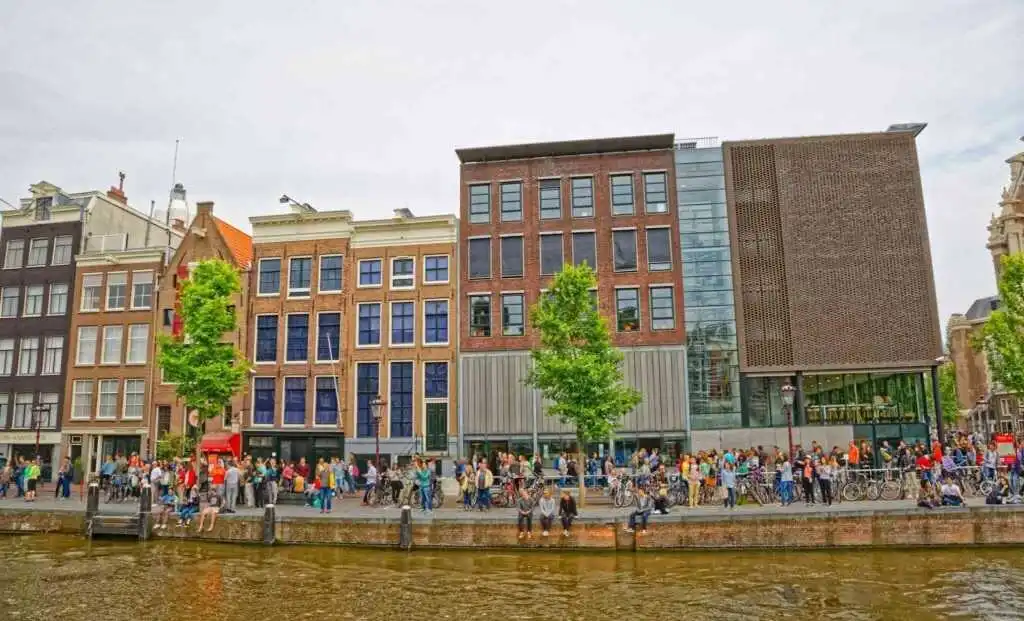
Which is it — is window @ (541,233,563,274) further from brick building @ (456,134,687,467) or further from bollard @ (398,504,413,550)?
bollard @ (398,504,413,550)

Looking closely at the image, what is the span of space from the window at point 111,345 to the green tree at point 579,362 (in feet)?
88.3

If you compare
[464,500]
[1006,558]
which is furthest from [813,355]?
[464,500]

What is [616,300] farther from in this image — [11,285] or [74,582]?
[11,285]

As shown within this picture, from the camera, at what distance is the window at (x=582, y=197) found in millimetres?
39250

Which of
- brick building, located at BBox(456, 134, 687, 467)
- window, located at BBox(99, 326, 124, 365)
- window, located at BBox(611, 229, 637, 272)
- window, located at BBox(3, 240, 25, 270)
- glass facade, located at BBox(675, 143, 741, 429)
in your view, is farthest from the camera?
window, located at BBox(3, 240, 25, 270)

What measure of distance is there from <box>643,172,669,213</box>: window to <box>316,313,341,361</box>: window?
17.4 m

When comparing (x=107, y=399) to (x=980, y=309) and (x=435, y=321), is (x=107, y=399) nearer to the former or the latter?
(x=435, y=321)

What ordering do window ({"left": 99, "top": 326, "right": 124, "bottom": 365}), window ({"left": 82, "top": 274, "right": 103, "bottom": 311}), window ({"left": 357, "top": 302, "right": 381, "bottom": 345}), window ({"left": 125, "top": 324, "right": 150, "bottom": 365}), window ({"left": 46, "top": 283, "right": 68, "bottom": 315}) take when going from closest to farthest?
window ({"left": 357, "top": 302, "right": 381, "bottom": 345}) → window ({"left": 125, "top": 324, "right": 150, "bottom": 365}) → window ({"left": 99, "top": 326, "right": 124, "bottom": 365}) → window ({"left": 82, "top": 274, "right": 103, "bottom": 311}) → window ({"left": 46, "top": 283, "right": 68, "bottom": 315})

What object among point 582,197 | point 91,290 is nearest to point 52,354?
point 91,290

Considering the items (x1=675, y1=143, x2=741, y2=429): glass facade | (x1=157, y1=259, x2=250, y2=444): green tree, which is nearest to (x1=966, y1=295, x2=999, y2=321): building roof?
(x1=675, y1=143, x2=741, y2=429): glass facade

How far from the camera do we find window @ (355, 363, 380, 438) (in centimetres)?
3869

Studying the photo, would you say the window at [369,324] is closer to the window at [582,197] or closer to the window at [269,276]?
the window at [269,276]

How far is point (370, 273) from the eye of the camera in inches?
1593

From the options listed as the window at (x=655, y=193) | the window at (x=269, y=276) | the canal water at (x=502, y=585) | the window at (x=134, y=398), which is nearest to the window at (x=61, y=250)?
the window at (x=134, y=398)
